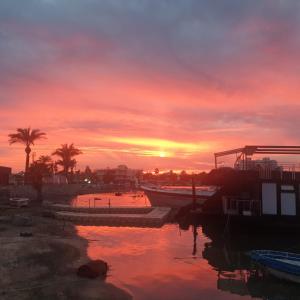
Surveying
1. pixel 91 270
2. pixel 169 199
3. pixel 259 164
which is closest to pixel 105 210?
pixel 169 199

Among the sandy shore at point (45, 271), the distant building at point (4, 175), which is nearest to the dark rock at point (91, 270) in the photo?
the sandy shore at point (45, 271)

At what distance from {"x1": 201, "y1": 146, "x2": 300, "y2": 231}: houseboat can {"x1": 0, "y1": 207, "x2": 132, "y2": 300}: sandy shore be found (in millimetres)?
15528

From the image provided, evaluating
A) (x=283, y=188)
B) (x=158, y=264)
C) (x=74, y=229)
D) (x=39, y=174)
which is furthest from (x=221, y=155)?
(x=39, y=174)

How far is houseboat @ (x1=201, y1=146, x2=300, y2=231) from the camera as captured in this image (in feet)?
128

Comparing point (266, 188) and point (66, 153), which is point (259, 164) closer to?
point (266, 188)

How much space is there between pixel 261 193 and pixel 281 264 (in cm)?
1771

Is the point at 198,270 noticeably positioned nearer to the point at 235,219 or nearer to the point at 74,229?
the point at 235,219

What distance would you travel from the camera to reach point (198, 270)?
2542 centimetres

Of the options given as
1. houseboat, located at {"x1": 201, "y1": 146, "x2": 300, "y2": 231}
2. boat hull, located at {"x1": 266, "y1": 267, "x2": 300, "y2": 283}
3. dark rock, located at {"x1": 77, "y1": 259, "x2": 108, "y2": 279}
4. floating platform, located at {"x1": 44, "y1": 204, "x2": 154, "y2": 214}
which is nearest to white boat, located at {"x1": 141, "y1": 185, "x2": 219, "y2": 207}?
floating platform, located at {"x1": 44, "y1": 204, "x2": 154, "y2": 214}

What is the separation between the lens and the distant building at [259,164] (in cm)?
4072

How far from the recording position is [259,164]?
135 feet

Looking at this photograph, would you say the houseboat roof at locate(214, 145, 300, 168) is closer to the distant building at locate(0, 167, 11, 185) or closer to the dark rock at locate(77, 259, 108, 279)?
the dark rock at locate(77, 259, 108, 279)

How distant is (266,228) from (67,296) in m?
25.0

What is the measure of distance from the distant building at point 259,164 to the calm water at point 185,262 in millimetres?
6707
